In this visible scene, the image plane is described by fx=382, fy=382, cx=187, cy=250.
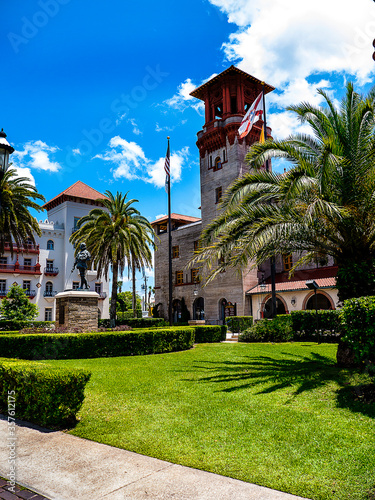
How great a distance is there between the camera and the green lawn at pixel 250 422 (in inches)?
180

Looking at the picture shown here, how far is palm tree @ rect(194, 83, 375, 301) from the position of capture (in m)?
10.2

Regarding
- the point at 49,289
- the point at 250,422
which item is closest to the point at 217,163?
the point at 49,289

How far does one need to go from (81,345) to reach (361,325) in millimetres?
10703

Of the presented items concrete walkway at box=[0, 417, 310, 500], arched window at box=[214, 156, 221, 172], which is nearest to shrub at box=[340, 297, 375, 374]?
concrete walkway at box=[0, 417, 310, 500]

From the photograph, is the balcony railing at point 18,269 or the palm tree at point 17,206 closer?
the palm tree at point 17,206

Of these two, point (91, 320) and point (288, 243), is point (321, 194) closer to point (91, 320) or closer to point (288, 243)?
point (288, 243)

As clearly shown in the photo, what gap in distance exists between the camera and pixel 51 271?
1912 inches

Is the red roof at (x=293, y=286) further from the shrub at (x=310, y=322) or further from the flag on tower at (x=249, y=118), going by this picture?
the flag on tower at (x=249, y=118)

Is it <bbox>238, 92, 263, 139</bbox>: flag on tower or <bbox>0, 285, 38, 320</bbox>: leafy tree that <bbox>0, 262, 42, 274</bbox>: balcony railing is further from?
<bbox>238, 92, 263, 139</bbox>: flag on tower

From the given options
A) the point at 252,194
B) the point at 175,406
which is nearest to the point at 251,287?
the point at 252,194

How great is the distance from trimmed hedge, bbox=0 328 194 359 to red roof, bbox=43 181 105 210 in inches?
1501

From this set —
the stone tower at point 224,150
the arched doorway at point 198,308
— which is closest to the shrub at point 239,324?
the stone tower at point 224,150

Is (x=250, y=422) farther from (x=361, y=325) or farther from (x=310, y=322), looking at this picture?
(x=310, y=322)

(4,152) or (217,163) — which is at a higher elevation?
(217,163)
